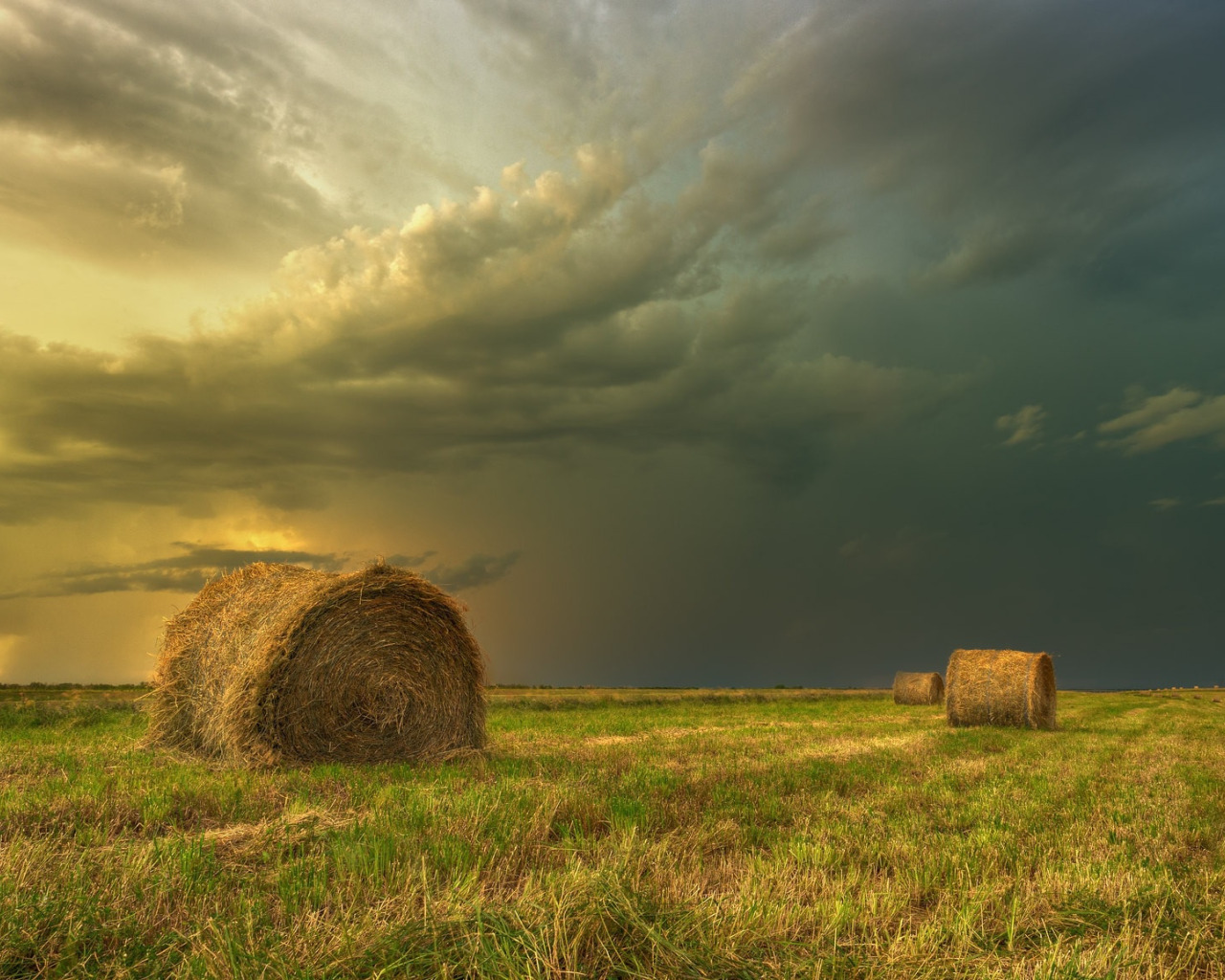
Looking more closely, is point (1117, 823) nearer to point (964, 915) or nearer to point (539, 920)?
point (964, 915)

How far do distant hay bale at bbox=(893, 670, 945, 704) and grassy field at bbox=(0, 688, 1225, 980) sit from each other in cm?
2513

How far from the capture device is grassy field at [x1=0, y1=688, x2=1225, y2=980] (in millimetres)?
3186

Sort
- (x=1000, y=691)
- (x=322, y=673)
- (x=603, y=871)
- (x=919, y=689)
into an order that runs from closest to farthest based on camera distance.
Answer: (x=603, y=871), (x=322, y=673), (x=1000, y=691), (x=919, y=689)

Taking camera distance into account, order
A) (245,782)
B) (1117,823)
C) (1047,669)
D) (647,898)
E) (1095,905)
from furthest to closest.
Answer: (1047,669) → (245,782) → (1117,823) → (1095,905) → (647,898)

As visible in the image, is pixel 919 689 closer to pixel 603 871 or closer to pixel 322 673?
pixel 322 673

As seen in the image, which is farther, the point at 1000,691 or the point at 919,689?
the point at 919,689

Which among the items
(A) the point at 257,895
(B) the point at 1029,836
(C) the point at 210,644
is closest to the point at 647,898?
(A) the point at 257,895

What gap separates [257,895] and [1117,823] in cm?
683

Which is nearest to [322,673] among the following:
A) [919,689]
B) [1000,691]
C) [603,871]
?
[603,871]

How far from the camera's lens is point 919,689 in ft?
113

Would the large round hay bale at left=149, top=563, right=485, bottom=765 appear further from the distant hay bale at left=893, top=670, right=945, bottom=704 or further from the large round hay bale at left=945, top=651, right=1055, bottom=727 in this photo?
the distant hay bale at left=893, top=670, right=945, bottom=704

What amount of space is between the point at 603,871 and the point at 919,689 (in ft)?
111

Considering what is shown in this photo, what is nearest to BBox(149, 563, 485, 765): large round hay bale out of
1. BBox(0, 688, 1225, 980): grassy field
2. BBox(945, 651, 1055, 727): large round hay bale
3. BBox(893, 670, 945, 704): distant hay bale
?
BBox(0, 688, 1225, 980): grassy field

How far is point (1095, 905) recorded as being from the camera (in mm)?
4348
